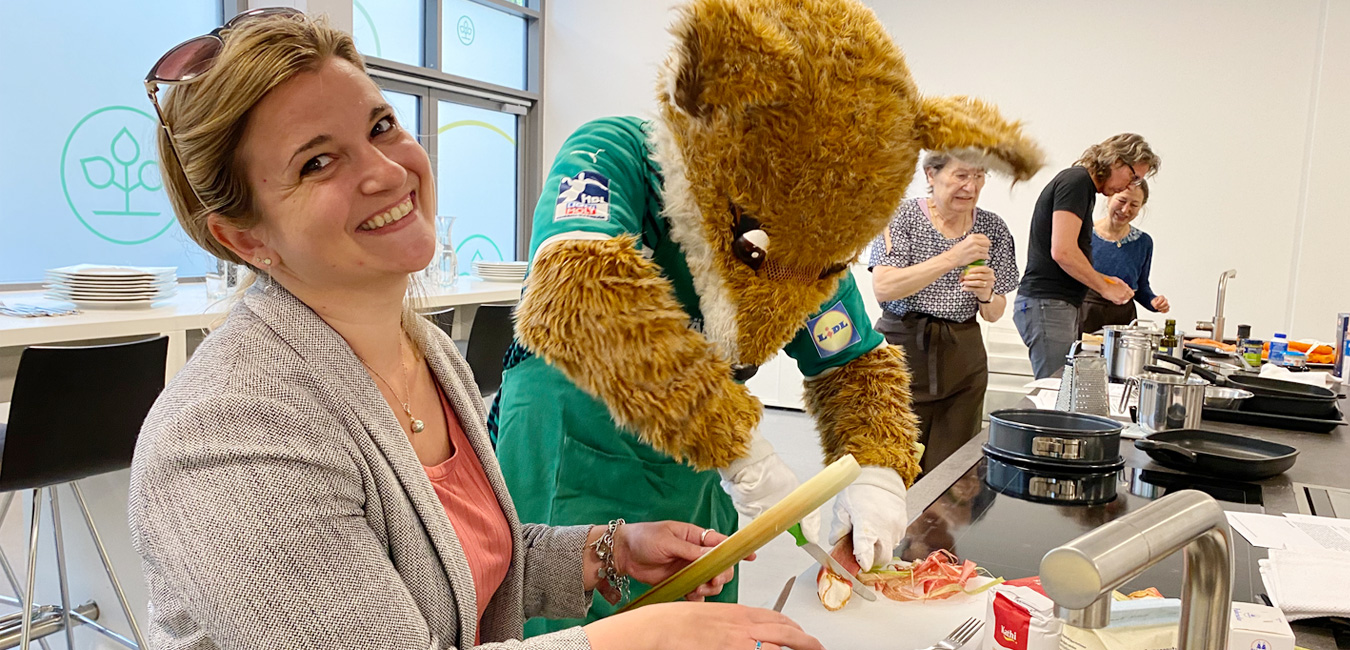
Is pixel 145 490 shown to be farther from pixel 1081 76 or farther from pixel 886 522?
pixel 1081 76

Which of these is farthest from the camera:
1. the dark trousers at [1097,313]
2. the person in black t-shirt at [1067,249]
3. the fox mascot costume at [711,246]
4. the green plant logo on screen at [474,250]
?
the green plant logo on screen at [474,250]

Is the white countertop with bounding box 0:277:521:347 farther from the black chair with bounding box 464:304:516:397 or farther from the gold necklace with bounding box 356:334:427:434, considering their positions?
the gold necklace with bounding box 356:334:427:434

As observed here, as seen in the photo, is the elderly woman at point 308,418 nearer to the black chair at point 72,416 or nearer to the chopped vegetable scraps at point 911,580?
the chopped vegetable scraps at point 911,580

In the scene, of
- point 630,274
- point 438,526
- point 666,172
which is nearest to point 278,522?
point 438,526

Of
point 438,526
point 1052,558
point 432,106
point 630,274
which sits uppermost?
point 432,106

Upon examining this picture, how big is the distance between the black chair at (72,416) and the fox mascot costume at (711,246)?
1424mm

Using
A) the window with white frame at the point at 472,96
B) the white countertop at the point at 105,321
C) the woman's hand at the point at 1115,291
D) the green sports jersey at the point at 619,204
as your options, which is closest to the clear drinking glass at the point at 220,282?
the white countertop at the point at 105,321

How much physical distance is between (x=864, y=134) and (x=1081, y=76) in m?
5.57

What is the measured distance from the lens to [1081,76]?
5828mm

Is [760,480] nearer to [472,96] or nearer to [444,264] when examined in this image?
[444,264]

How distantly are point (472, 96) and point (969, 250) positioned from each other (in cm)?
406

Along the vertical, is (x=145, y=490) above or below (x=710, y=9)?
below

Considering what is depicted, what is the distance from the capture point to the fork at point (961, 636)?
0.95m

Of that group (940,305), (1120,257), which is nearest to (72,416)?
(940,305)
